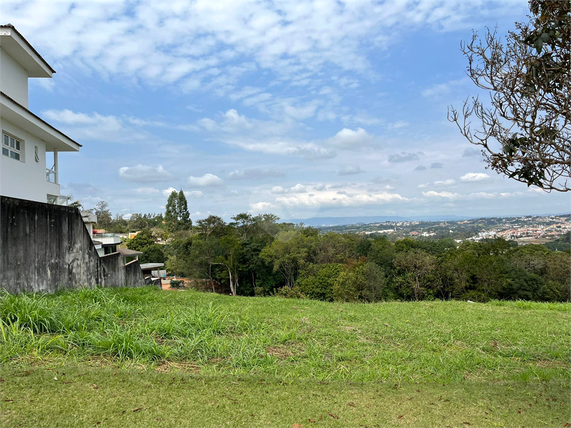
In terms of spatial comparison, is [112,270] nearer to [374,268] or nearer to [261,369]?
A: [261,369]

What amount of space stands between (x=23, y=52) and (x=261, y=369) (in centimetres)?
1104

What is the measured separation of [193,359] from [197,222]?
3960 cm

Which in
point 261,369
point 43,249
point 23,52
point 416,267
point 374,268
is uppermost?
point 23,52

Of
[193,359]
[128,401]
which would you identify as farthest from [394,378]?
[128,401]

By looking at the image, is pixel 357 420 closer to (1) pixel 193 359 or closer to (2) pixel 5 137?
(1) pixel 193 359

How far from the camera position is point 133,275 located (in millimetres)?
11273

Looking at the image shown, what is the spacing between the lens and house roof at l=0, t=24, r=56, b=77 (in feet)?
29.4

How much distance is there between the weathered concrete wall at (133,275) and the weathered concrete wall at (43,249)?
2419 mm

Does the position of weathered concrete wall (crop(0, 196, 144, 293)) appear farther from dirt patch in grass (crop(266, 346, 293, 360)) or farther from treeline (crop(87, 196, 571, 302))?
treeline (crop(87, 196, 571, 302))

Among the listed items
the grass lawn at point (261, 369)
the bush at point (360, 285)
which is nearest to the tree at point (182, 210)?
the bush at point (360, 285)

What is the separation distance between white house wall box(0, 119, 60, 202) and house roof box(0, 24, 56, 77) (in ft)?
7.02

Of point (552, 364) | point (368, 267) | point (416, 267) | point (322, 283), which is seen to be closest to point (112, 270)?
point (552, 364)

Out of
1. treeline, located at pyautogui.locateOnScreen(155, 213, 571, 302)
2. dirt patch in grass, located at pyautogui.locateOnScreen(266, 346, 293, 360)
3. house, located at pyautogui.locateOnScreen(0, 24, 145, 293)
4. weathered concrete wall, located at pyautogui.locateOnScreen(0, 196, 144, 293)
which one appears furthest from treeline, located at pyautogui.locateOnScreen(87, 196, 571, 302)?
dirt patch in grass, located at pyautogui.locateOnScreen(266, 346, 293, 360)

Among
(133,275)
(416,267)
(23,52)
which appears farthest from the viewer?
(416,267)
